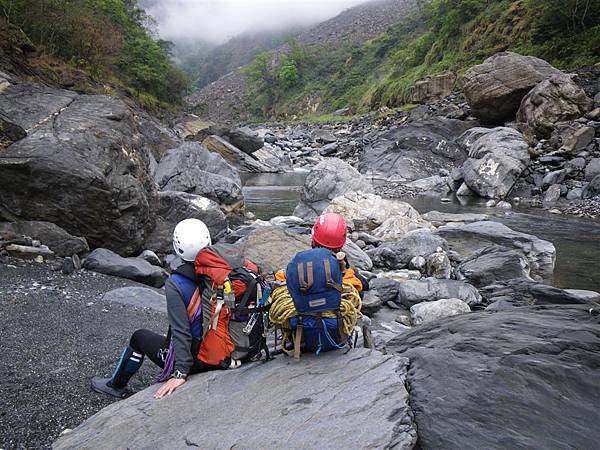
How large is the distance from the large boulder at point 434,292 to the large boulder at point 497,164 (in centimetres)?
1336

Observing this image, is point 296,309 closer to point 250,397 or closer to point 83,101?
Answer: point 250,397

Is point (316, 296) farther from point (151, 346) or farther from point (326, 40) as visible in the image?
point (326, 40)

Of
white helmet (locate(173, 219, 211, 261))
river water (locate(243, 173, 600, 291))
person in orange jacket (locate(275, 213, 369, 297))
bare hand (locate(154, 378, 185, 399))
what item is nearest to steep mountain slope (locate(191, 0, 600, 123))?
river water (locate(243, 173, 600, 291))

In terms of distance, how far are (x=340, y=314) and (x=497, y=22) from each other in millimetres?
42643

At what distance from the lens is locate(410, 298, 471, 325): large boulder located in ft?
22.8

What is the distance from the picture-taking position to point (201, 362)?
3.82m

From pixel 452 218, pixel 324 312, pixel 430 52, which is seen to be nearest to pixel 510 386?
pixel 324 312

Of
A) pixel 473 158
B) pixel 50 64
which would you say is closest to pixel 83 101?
pixel 50 64

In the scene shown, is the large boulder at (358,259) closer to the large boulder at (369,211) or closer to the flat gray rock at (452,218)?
the large boulder at (369,211)

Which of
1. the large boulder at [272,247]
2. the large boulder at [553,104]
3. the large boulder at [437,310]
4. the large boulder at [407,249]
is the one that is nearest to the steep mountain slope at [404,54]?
the large boulder at [553,104]

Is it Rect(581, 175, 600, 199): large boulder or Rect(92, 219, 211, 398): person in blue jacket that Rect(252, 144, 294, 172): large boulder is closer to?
Rect(581, 175, 600, 199): large boulder

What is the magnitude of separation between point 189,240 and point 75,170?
5981 mm

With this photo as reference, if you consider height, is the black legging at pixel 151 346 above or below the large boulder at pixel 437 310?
above

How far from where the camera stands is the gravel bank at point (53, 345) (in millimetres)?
3877
